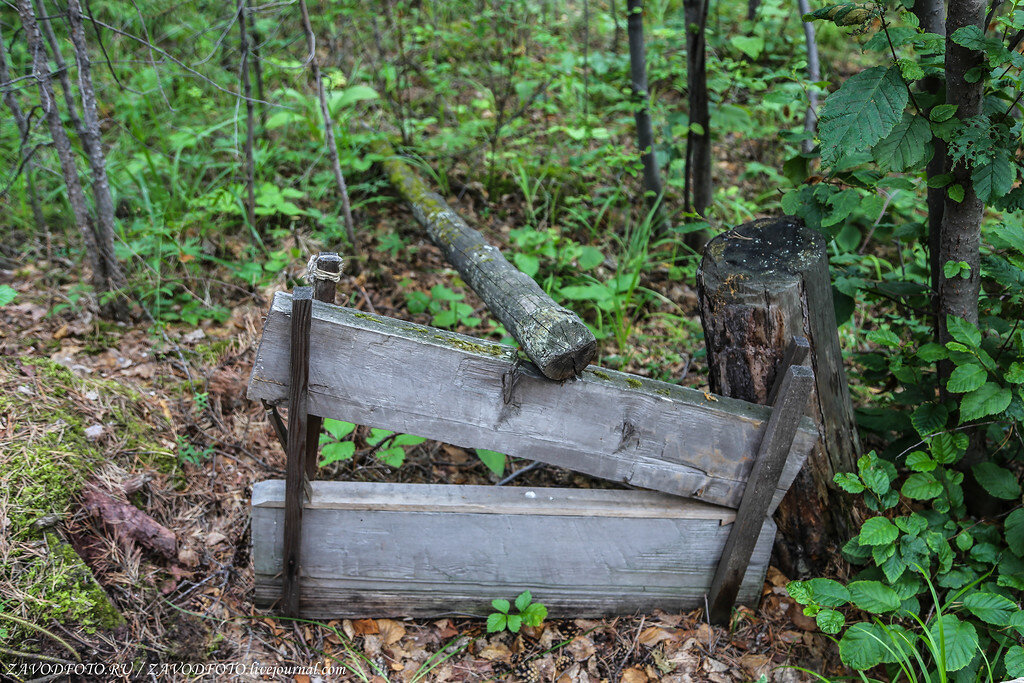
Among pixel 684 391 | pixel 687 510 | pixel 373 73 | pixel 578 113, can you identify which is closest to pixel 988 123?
pixel 684 391

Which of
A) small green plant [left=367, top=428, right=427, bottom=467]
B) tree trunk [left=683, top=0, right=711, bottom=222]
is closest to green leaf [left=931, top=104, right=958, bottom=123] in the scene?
tree trunk [left=683, top=0, right=711, bottom=222]

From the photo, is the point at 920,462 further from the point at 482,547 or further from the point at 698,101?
the point at 698,101

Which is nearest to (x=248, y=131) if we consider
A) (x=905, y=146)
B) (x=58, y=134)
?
(x=58, y=134)

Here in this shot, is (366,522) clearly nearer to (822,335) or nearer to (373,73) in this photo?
(822,335)

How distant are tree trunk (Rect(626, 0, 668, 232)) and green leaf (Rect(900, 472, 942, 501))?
216 cm

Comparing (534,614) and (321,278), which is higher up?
(321,278)

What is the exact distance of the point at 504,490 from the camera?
7.61ft

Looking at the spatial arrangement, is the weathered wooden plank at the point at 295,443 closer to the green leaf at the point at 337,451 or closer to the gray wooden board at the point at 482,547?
the gray wooden board at the point at 482,547

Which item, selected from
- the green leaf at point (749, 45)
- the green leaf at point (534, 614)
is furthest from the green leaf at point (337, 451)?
the green leaf at point (749, 45)

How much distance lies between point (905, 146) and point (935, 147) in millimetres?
333

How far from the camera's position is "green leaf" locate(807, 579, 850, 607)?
209cm

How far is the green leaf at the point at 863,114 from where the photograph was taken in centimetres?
185

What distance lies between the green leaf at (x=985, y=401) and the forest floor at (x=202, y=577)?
3.26ft

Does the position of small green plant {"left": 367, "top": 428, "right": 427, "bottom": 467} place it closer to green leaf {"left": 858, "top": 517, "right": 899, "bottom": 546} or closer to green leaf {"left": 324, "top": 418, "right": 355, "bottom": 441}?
green leaf {"left": 324, "top": 418, "right": 355, "bottom": 441}
